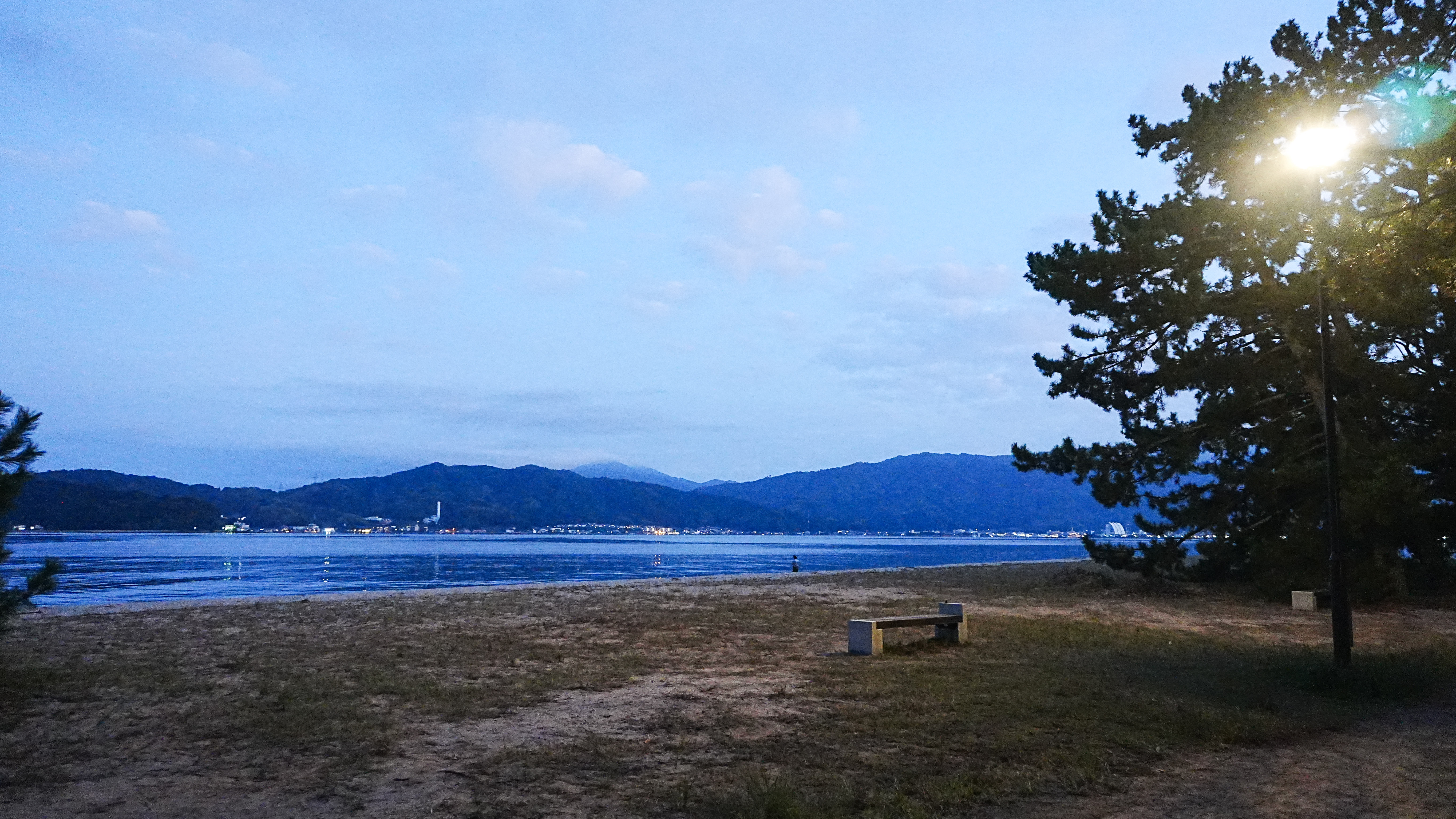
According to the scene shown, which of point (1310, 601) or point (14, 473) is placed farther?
point (1310, 601)

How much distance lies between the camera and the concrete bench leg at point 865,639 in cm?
1269

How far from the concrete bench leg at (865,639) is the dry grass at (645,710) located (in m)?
0.42

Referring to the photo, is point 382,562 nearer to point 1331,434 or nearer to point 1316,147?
point 1331,434

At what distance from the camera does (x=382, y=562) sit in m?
76.8

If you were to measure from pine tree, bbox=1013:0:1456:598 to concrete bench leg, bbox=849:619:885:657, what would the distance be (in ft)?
30.2

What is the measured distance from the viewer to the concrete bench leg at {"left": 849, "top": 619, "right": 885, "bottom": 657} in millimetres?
12688

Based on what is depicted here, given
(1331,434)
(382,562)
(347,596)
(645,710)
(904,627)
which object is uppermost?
(1331,434)

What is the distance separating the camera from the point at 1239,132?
20.7 metres

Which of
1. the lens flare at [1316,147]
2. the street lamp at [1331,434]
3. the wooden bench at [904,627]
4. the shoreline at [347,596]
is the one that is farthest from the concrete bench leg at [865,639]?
the shoreline at [347,596]

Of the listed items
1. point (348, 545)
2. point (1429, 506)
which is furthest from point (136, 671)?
point (348, 545)

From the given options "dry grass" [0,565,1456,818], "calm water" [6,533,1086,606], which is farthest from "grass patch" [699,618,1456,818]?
"calm water" [6,533,1086,606]

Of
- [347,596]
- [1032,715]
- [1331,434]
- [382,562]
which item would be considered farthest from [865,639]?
[382,562]

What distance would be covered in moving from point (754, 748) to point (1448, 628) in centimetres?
1536

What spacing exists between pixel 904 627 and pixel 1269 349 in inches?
557
